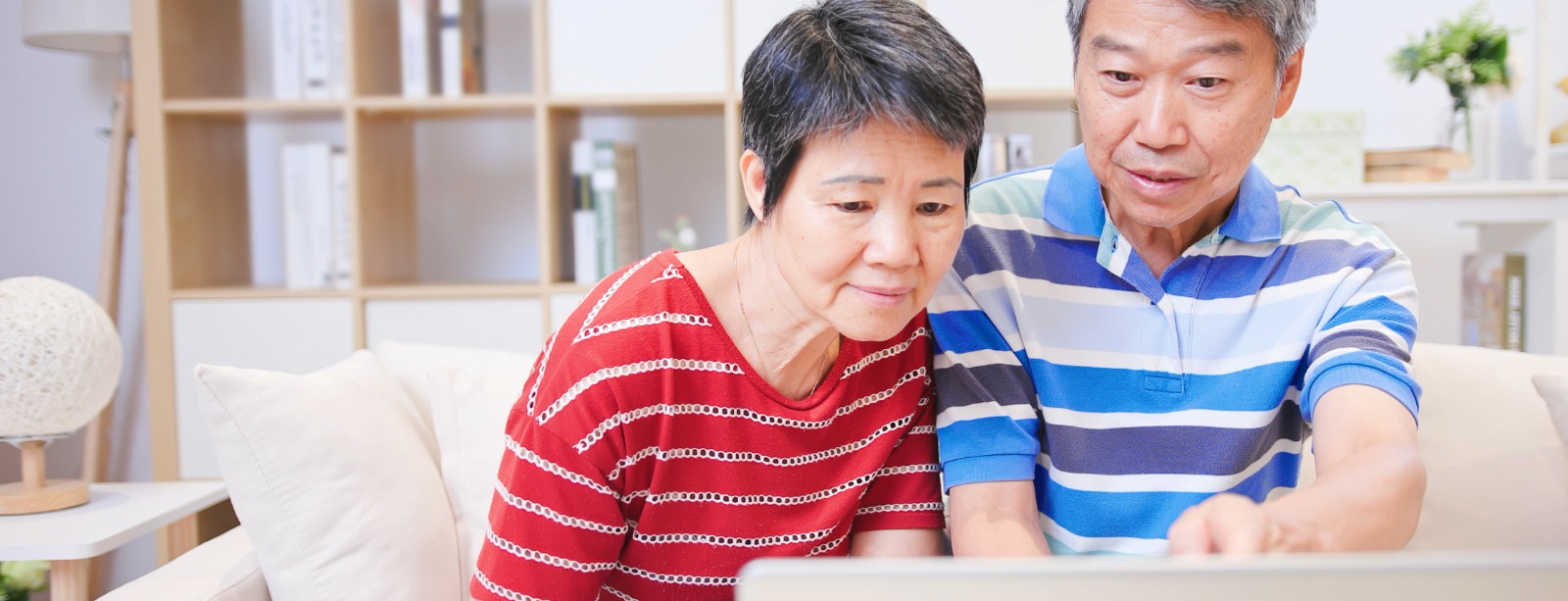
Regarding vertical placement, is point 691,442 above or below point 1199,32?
below

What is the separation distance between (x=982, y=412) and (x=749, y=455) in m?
0.25

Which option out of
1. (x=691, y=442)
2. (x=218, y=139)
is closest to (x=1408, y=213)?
(x=691, y=442)

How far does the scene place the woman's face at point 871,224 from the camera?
943 mm

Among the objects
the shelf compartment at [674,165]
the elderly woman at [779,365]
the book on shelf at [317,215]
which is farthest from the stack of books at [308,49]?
the elderly woman at [779,365]

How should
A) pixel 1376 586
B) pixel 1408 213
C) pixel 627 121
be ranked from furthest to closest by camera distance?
pixel 627 121 → pixel 1408 213 → pixel 1376 586

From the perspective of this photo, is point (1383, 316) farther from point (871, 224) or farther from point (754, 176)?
point (754, 176)

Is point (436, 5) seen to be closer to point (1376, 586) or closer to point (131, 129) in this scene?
point (131, 129)

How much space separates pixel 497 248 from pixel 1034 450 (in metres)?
1.82

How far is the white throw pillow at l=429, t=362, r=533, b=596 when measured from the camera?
147 cm

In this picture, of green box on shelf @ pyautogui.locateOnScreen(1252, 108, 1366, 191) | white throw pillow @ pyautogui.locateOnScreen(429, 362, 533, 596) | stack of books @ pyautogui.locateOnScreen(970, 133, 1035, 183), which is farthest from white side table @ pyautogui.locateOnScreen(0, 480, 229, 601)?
green box on shelf @ pyautogui.locateOnScreen(1252, 108, 1366, 191)

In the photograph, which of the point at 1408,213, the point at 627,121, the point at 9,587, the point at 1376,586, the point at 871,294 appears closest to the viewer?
the point at 1376,586

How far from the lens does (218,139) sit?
2.51m

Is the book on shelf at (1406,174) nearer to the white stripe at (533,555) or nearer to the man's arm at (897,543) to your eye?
the man's arm at (897,543)

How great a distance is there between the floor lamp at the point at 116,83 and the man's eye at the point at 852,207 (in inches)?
76.5
